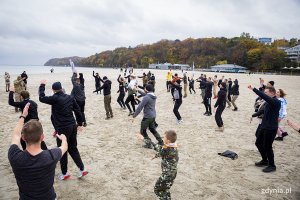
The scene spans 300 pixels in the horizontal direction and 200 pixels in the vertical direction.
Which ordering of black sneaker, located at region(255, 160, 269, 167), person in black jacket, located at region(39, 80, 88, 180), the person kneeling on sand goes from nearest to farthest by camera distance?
the person kneeling on sand
person in black jacket, located at region(39, 80, 88, 180)
black sneaker, located at region(255, 160, 269, 167)

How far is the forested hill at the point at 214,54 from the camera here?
86681 millimetres

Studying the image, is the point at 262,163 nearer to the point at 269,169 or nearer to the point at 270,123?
the point at 269,169

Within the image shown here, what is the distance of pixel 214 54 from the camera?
426 ft

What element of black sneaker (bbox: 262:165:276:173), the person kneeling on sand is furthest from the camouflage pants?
black sneaker (bbox: 262:165:276:173)

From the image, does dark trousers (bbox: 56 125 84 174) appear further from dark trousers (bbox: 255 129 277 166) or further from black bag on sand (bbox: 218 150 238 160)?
dark trousers (bbox: 255 129 277 166)

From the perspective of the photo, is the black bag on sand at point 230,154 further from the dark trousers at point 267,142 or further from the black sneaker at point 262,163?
the dark trousers at point 267,142

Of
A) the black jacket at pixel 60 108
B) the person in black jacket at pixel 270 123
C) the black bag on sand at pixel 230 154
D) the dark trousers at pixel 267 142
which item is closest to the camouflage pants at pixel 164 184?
the black jacket at pixel 60 108

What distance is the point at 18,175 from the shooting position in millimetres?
→ 2543

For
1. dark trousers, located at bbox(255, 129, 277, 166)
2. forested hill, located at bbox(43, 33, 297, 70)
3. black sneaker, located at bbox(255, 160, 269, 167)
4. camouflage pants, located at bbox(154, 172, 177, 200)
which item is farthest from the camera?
forested hill, located at bbox(43, 33, 297, 70)

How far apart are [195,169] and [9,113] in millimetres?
11353

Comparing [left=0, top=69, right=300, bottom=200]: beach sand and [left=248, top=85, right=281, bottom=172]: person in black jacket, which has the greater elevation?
[left=248, top=85, right=281, bottom=172]: person in black jacket

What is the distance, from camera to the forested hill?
8668 centimetres

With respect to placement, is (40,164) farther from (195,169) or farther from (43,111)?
(43,111)

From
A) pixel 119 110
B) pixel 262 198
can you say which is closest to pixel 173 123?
pixel 119 110
